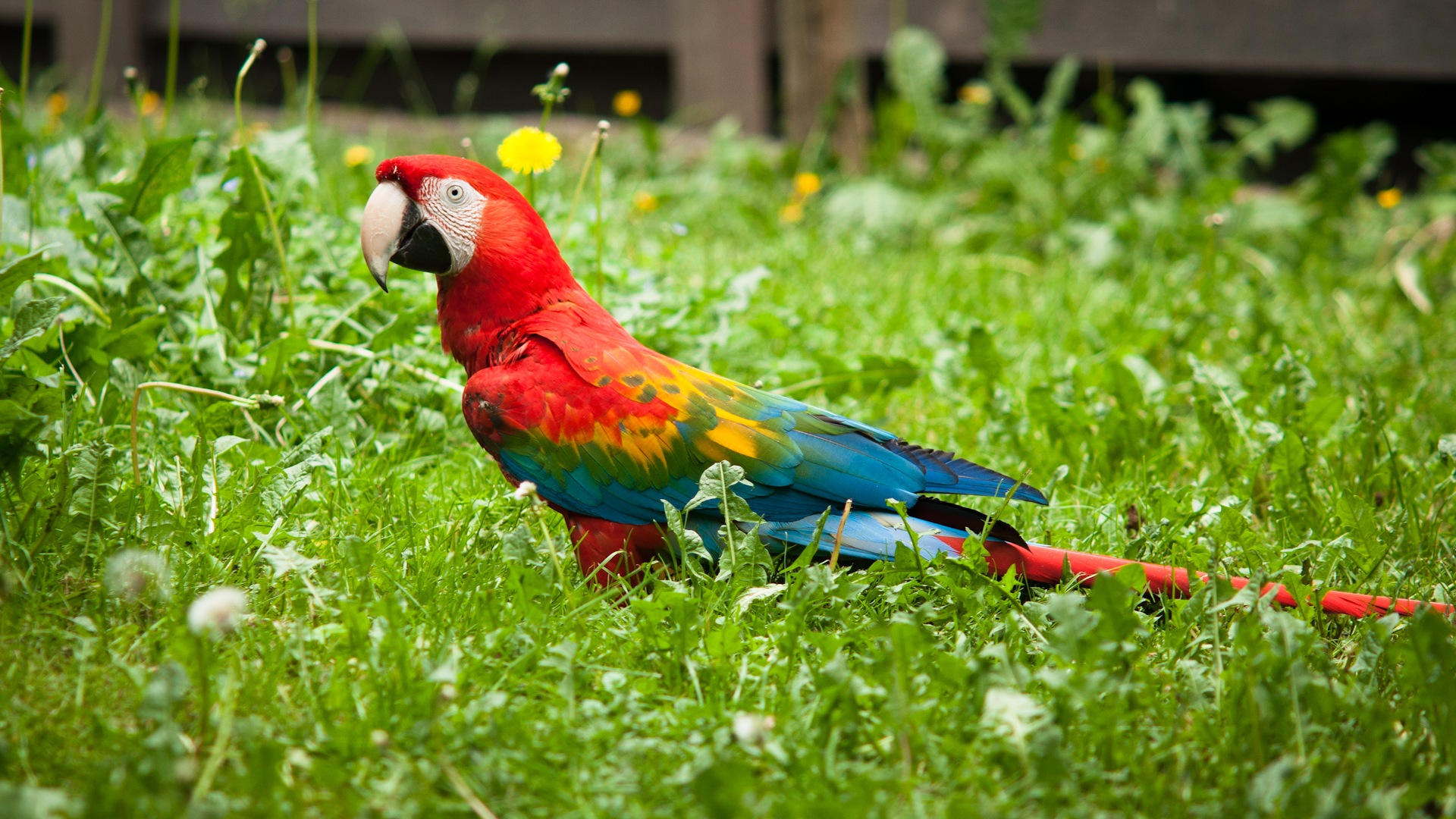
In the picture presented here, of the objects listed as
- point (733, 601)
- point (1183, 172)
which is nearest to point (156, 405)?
point (733, 601)

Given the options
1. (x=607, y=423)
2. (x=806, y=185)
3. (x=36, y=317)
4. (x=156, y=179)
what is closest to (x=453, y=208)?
(x=607, y=423)

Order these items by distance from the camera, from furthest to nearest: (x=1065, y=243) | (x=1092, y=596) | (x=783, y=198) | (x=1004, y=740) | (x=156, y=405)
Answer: (x=783, y=198) → (x=1065, y=243) → (x=156, y=405) → (x=1092, y=596) → (x=1004, y=740)

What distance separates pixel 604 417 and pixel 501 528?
32 centimetres

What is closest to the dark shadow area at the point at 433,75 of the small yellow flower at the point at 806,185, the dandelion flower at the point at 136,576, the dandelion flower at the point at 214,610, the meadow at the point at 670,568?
the small yellow flower at the point at 806,185

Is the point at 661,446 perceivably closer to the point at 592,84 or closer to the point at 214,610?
the point at 214,610

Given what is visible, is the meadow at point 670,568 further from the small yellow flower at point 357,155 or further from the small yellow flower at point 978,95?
the small yellow flower at point 978,95

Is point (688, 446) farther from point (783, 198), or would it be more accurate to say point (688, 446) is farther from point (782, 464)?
point (783, 198)

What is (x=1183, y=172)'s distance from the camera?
395cm

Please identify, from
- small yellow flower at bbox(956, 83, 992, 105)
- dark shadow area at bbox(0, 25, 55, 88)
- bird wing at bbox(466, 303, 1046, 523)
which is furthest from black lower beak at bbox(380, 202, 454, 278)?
dark shadow area at bbox(0, 25, 55, 88)

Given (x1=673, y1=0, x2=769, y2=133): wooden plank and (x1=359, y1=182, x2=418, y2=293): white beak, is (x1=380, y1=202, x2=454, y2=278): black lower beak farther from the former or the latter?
(x1=673, y1=0, x2=769, y2=133): wooden plank

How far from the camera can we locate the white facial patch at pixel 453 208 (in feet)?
5.69

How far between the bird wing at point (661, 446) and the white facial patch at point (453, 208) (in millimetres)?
175

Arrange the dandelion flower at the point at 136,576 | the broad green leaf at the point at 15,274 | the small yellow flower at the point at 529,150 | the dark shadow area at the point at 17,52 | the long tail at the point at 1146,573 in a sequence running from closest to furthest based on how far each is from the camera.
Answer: the dandelion flower at the point at 136,576
the broad green leaf at the point at 15,274
the long tail at the point at 1146,573
the small yellow flower at the point at 529,150
the dark shadow area at the point at 17,52

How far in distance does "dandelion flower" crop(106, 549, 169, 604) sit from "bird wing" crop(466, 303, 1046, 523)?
1.58 feet
